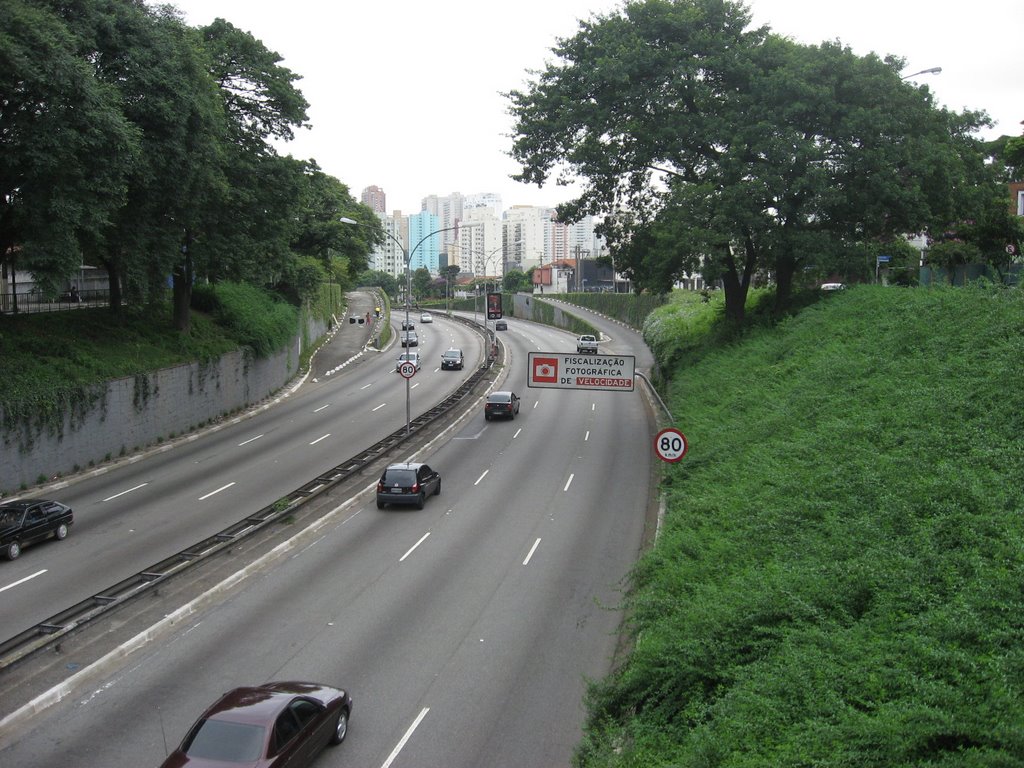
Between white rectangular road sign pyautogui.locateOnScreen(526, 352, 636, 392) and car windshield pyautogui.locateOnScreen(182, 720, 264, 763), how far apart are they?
16.5 m

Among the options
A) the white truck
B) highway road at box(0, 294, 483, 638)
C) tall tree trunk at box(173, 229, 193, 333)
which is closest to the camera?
highway road at box(0, 294, 483, 638)

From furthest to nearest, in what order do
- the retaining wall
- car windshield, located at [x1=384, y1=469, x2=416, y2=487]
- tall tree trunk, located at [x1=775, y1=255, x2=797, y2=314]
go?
tall tree trunk, located at [x1=775, y1=255, x2=797, y2=314], the retaining wall, car windshield, located at [x1=384, y1=469, x2=416, y2=487]

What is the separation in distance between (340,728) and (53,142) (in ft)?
71.8

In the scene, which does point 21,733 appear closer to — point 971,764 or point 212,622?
point 212,622

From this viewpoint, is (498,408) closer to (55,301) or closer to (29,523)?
(55,301)

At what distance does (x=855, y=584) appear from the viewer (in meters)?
11.5

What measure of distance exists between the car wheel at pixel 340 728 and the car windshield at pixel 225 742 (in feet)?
5.53

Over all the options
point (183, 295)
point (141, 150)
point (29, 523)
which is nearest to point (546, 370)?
point (29, 523)

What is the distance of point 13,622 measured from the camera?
16797 mm

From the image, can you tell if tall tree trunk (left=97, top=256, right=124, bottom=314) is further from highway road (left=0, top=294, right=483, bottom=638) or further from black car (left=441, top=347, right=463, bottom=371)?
black car (left=441, top=347, right=463, bottom=371)

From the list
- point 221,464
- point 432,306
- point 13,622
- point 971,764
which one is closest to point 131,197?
point 221,464

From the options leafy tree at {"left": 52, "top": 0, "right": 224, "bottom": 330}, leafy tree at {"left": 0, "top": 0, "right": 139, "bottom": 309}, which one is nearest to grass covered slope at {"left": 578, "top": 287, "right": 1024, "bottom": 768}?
leafy tree at {"left": 0, "top": 0, "right": 139, "bottom": 309}

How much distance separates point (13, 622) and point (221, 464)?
52.2 feet

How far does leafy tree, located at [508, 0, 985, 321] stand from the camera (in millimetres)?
31406
